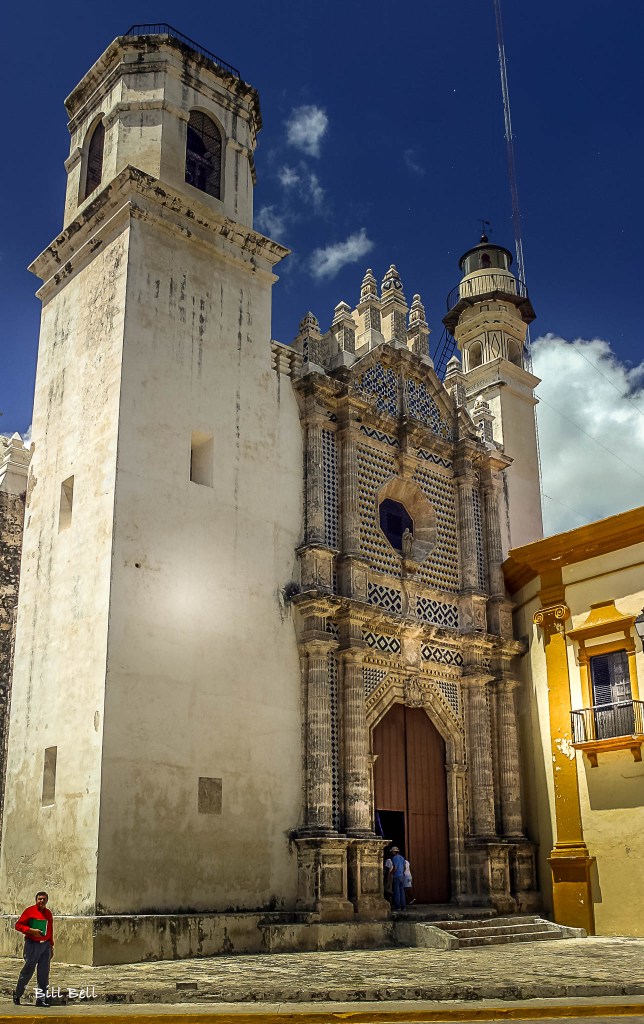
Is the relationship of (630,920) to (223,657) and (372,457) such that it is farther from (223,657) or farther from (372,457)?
(372,457)

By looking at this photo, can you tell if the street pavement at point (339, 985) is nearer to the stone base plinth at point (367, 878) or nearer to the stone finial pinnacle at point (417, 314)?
the stone base plinth at point (367, 878)

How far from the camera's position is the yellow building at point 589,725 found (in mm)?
15008

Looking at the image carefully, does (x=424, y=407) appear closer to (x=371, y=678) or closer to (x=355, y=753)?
(x=371, y=678)

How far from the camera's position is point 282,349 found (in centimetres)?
1625

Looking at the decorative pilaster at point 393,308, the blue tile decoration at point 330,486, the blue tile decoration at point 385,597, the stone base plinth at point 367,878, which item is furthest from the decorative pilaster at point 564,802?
the decorative pilaster at point 393,308

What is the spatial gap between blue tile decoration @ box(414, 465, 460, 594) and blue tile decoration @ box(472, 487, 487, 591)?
42 centimetres

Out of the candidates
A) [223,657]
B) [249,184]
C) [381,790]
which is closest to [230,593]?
[223,657]

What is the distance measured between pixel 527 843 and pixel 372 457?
6.70m

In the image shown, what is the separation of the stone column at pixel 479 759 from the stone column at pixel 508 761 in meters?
0.24

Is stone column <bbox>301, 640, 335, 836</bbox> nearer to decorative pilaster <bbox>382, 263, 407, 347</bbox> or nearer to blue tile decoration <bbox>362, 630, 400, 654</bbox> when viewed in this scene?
blue tile decoration <bbox>362, 630, 400, 654</bbox>

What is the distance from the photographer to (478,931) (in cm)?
1399

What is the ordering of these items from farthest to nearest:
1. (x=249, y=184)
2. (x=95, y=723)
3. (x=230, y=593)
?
(x=249, y=184), (x=230, y=593), (x=95, y=723)

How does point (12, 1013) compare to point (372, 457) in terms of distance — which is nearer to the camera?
point (12, 1013)

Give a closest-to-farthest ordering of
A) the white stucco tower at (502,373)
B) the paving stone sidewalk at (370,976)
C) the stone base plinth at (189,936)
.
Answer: the paving stone sidewalk at (370,976)
the stone base plinth at (189,936)
the white stucco tower at (502,373)
